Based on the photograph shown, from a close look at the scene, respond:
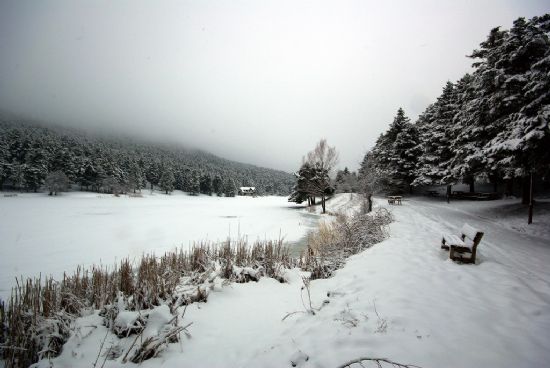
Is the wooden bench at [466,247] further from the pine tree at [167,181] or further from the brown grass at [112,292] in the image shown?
the pine tree at [167,181]

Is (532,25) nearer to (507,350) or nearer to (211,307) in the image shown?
(507,350)

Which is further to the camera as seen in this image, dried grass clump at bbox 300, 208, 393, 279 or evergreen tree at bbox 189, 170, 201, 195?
evergreen tree at bbox 189, 170, 201, 195

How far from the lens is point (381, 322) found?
3047 millimetres

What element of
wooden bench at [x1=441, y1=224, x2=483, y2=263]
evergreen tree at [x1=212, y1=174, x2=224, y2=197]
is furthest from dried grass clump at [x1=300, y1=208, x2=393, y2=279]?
evergreen tree at [x1=212, y1=174, x2=224, y2=197]

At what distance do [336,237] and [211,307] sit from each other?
6.11 m

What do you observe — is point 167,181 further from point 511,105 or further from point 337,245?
point 511,105

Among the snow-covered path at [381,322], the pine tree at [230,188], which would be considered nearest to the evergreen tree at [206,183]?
the pine tree at [230,188]

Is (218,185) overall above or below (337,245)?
below

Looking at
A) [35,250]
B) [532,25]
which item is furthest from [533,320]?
[35,250]

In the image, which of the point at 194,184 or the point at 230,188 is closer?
the point at 194,184

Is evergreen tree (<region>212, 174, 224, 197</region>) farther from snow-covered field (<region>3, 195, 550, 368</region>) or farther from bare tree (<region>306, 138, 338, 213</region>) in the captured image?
snow-covered field (<region>3, 195, 550, 368</region>)

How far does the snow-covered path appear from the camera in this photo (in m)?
2.51

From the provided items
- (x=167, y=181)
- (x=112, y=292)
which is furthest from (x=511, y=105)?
(x=167, y=181)

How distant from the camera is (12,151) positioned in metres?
59.0
